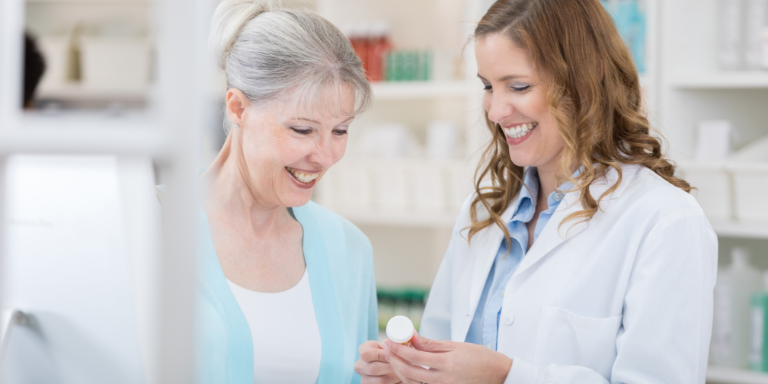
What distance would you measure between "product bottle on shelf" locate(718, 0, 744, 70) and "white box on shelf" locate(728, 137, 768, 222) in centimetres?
25

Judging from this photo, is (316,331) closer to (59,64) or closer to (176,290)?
(176,290)

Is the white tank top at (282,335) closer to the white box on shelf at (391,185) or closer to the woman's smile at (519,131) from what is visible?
the woman's smile at (519,131)

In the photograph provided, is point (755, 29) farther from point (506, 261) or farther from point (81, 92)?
point (81, 92)

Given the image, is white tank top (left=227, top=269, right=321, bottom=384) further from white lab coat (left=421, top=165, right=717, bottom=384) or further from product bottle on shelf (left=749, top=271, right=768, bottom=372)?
product bottle on shelf (left=749, top=271, right=768, bottom=372)

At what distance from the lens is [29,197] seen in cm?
82

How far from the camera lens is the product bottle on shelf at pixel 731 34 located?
73.5 inches

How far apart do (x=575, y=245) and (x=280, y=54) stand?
61cm

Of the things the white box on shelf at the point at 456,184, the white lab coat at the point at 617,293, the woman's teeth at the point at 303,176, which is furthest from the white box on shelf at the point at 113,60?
the white lab coat at the point at 617,293

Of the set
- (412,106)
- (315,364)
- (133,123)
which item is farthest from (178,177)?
(412,106)

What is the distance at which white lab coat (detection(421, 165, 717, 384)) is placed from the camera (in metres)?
0.99

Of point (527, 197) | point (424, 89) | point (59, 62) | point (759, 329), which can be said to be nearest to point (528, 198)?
point (527, 197)

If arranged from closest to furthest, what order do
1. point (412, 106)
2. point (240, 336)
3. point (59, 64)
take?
1. point (240, 336)
2. point (59, 64)
3. point (412, 106)

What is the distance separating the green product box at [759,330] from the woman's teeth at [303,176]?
4.72 ft

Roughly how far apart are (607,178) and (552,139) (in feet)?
0.40
